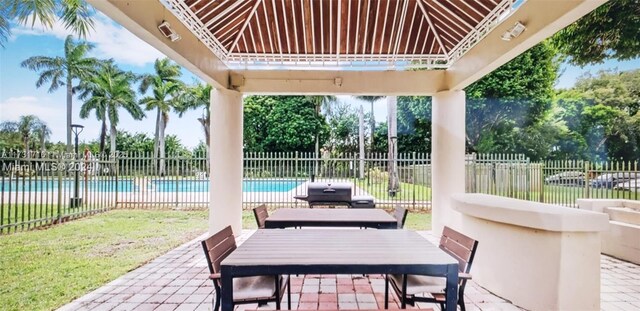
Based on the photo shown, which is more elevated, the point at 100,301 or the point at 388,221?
the point at 388,221

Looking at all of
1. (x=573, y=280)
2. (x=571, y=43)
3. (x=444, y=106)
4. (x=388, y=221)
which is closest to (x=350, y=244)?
(x=388, y=221)

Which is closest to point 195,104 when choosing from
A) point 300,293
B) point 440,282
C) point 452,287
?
point 300,293

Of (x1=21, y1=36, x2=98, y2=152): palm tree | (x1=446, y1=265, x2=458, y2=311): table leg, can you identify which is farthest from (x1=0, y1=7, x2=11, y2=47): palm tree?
(x1=21, y1=36, x2=98, y2=152): palm tree

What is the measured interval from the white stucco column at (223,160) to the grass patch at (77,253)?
37.9 inches

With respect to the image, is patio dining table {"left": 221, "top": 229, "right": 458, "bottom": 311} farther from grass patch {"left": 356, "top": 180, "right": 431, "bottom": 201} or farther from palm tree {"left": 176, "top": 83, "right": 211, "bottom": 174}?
palm tree {"left": 176, "top": 83, "right": 211, "bottom": 174}

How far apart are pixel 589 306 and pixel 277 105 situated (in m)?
24.2

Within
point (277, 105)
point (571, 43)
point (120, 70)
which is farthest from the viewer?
point (120, 70)

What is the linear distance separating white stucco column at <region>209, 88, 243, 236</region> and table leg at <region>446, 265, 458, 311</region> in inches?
181

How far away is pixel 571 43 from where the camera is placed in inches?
430

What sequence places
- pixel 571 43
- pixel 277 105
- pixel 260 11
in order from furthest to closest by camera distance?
pixel 277 105, pixel 571 43, pixel 260 11

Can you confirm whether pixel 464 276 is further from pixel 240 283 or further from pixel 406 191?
pixel 406 191

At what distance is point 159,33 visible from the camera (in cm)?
356

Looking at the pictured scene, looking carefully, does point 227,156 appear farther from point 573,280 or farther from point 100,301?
point 573,280

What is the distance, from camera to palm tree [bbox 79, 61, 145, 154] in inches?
1104
